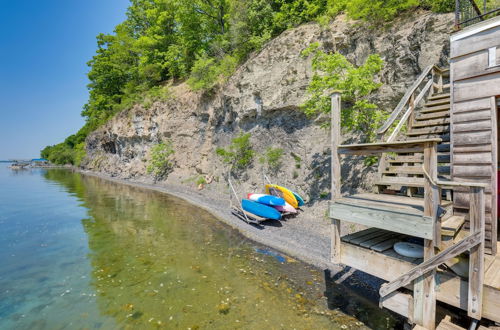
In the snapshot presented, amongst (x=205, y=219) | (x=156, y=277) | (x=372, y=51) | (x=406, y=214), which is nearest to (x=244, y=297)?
(x=156, y=277)

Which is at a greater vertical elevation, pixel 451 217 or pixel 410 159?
pixel 410 159

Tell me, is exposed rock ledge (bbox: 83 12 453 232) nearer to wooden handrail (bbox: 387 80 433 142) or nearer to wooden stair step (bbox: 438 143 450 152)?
wooden handrail (bbox: 387 80 433 142)

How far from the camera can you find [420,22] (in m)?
9.66

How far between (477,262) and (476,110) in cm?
312

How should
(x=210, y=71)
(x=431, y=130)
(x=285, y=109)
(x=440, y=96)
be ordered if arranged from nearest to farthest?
(x=431, y=130)
(x=440, y=96)
(x=285, y=109)
(x=210, y=71)

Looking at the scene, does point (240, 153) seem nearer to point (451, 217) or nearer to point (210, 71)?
point (210, 71)

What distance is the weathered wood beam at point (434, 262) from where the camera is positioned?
9.76 feet

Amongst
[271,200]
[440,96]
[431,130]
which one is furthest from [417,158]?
[271,200]

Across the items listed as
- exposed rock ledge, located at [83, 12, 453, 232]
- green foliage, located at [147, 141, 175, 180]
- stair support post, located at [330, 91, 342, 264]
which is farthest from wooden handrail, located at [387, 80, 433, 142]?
green foliage, located at [147, 141, 175, 180]

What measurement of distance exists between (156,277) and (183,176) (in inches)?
646

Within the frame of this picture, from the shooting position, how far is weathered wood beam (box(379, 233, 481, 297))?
9.76ft

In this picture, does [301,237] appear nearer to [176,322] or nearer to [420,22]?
[176,322]

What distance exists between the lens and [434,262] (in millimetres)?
3205

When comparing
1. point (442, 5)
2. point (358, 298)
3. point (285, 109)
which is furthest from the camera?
point (285, 109)
